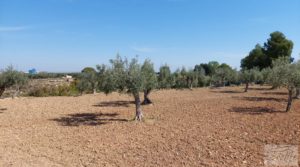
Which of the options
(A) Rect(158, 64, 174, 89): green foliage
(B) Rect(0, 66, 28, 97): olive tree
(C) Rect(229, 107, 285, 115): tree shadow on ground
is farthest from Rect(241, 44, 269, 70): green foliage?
(B) Rect(0, 66, 28, 97): olive tree

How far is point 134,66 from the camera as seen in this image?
13508 mm

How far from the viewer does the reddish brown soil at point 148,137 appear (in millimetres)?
8281

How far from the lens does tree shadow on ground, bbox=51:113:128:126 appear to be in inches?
533

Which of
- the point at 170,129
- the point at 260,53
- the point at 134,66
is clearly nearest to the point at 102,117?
the point at 134,66

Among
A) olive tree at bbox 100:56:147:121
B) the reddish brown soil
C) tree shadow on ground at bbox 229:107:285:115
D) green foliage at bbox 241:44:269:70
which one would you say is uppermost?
green foliage at bbox 241:44:269:70

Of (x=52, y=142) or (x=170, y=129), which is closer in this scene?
(x=52, y=142)

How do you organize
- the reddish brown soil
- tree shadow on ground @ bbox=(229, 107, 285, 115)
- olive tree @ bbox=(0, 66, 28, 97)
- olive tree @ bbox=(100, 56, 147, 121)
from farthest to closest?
1. olive tree @ bbox=(0, 66, 28, 97)
2. tree shadow on ground @ bbox=(229, 107, 285, 115)
3. olive tree @ bbox=(100, 56, 147, 121)
4. the reddish brown soil

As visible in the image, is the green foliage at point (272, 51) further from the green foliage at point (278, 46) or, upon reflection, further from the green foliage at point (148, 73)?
the green foliage at point (148, 73)

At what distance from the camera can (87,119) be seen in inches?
573

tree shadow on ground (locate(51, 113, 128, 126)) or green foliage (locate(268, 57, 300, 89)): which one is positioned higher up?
green foliage (locate(268, 57, 300, 89))

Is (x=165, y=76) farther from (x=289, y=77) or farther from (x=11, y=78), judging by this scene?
(x=11, y=78)

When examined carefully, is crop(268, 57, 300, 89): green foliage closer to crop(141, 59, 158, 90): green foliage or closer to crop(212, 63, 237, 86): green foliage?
crop(141, 59, 158, 90): green foliage

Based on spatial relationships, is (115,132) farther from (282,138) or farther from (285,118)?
(285,118)

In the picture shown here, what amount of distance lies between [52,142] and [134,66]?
517cm
